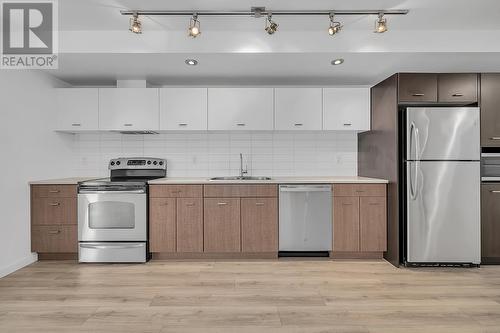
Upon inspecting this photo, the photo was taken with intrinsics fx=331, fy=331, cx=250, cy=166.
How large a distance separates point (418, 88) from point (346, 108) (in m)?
0.81

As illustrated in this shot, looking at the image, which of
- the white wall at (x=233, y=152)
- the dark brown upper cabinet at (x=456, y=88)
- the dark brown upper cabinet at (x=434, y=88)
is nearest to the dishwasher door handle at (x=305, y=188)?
the white wall at (x=233, y=152)

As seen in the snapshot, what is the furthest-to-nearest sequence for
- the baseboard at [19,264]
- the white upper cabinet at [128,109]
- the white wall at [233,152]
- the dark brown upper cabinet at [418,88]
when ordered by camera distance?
the white wall at [233,152]
the white upper cabinet at [128,109]
the dark brown upper cabinet at [418,88]
the baseboard at [19,264]

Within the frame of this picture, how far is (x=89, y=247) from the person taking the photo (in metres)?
3.58

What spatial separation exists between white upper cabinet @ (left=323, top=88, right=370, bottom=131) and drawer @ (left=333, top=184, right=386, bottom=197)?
2.39 feet

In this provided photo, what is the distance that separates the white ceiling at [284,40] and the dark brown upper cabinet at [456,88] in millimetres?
156

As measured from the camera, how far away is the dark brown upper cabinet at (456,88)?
3.44 meters

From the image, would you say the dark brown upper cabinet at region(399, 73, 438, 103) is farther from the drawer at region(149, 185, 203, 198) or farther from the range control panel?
the range control panel

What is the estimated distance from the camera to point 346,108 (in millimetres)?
3969

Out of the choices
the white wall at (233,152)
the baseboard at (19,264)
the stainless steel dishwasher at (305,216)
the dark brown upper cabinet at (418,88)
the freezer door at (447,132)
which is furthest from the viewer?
the white wall at (233,152)

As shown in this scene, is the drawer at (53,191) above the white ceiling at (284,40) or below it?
below

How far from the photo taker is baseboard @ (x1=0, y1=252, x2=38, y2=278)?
3.16 meters

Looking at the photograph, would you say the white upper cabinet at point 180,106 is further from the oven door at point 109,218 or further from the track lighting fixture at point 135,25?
the track lighting fixture at point 135,25

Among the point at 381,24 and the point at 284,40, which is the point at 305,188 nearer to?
the point at 284,40

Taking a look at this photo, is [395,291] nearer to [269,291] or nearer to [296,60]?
[269,291]
